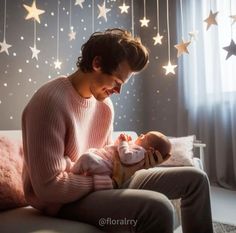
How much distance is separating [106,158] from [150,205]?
281 mm

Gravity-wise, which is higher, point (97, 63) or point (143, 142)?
point (97, 63)

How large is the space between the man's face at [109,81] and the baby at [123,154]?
205 mm

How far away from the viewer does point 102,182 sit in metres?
1.11

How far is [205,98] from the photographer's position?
3.11 m

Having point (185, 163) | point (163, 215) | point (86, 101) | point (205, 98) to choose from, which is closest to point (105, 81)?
point (86, 101)

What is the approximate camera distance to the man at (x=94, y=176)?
39.5 inches

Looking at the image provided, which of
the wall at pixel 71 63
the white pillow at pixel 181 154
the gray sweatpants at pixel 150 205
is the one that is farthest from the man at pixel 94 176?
the white pillow at pixel 181 154

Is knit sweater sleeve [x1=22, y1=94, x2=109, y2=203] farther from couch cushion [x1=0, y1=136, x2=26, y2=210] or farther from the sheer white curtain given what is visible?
the sheer white curtain

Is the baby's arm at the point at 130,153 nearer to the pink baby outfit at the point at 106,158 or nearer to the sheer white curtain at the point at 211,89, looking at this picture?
the pink baby outfit at the point at 106,158

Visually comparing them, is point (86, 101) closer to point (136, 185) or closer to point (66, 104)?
point (66, 104)

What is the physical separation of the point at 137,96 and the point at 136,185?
7.44 feet

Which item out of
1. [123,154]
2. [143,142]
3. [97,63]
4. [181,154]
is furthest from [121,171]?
[181,154]

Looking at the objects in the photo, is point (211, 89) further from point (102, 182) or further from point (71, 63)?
point (102, 182)

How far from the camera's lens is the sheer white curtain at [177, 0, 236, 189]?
9.75 ft
